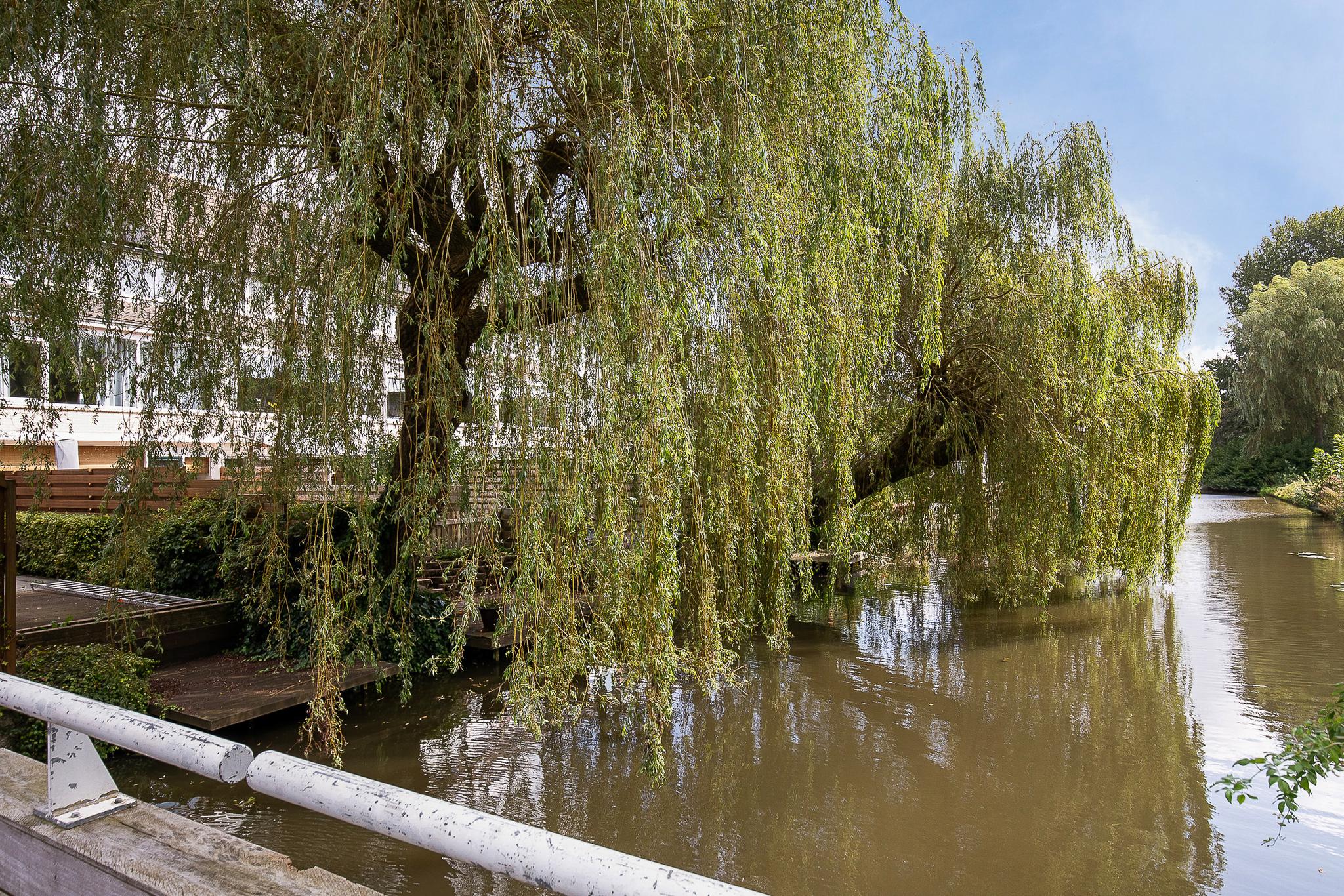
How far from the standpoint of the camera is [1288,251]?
40.7m

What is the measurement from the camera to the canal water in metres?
4.71

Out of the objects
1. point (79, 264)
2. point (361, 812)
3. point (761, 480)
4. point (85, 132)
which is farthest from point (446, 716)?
point (361, 812)

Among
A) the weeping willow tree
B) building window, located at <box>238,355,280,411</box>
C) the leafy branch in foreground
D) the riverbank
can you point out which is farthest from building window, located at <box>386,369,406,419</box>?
the riverbank

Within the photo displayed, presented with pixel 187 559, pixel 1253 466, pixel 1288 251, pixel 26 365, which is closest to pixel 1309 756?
pixel 26 365

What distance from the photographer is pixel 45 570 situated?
11672mm

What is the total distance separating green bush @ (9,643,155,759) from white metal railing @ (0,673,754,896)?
435 cm

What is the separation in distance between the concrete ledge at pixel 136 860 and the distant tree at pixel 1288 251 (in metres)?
47.2

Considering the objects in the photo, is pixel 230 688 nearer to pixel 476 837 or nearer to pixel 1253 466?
pixel 476 837

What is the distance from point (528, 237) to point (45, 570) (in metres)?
11.1

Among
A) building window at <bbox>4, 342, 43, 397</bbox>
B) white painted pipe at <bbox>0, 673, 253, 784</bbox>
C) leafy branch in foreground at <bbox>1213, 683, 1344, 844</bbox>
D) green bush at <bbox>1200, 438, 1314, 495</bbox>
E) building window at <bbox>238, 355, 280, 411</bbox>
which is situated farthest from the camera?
green bush at <bbox>1200, 438, 1314, 495</bbox>

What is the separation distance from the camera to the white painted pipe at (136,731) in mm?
1565

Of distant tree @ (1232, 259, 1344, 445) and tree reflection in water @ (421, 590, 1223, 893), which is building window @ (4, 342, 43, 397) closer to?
tree reflection in water @ (421, 590, 1223, 893)

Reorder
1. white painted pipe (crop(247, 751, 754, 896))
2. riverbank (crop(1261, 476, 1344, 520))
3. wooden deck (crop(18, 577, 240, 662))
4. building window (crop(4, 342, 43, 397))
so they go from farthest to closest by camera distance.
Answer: riverbank (crop(1261, 476, 1344, 520))
wooden deck (crop(18, 577, 240, 662))
building window (crop(4, 342, 43, 397))
white painted pipe (crop(247, 751, 754, 896))

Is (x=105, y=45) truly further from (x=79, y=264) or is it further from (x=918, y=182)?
(x=918, y=182)
